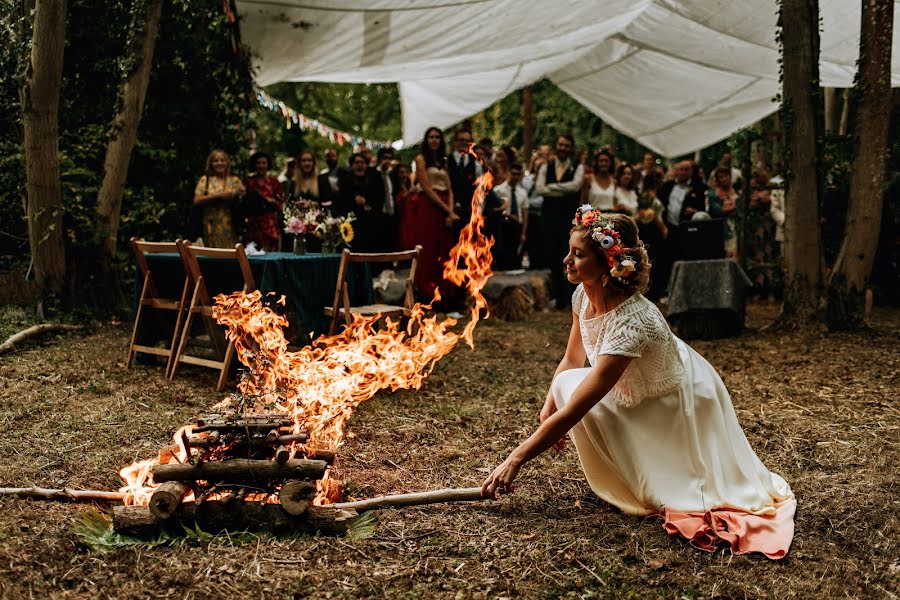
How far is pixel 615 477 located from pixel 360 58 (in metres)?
6.21

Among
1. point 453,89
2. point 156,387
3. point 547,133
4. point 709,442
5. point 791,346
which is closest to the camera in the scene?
point 709,442

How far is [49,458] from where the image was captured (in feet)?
13.4

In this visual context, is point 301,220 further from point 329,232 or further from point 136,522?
point 136,522

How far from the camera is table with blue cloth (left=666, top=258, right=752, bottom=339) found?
7914mm

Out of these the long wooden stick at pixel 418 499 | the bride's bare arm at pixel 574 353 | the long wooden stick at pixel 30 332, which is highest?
the bride's bare arm at pixel 574 353

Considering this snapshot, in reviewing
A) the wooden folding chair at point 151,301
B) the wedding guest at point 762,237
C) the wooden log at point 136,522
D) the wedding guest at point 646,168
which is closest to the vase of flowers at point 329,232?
the wooden folding chair at point 151,301

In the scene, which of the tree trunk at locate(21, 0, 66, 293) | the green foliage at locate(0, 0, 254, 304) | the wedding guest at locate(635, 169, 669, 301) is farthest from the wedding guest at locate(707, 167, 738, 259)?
the tree trunk at locate(21, 0, 66, 293)

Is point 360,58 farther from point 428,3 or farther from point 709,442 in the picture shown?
point 709,442

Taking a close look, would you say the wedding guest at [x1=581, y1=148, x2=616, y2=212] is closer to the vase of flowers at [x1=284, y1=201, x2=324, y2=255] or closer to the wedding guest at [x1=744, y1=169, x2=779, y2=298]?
the wedding guest at [x1=744, y1=169, x2=779, y2=298]

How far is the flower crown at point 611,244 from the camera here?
313 centimetres

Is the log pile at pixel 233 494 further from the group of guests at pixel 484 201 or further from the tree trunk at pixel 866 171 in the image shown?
the tree trunk at pixel 866 171

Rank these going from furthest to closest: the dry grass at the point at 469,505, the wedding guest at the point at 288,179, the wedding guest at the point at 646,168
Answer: the wedding guest at the point at 646,168, the wedding guest at the point at 288,179, the dry grass at the point at 469,505

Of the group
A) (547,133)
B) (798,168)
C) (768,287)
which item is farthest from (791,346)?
(547,133)

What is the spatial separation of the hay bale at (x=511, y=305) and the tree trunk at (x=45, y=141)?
4.91m
